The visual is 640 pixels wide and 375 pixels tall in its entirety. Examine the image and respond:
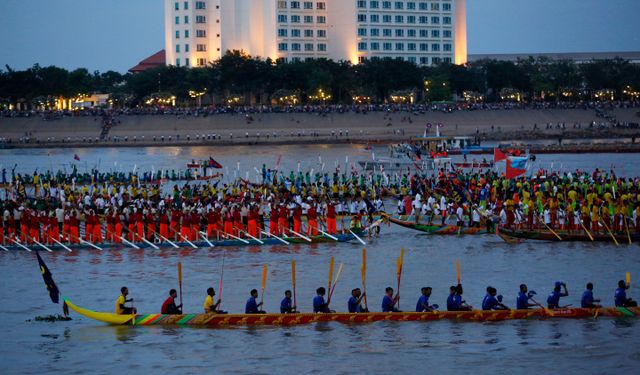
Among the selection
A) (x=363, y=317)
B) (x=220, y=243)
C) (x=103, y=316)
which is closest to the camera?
(x=363, y=317)

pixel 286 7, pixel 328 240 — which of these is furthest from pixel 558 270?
pixel 286 7

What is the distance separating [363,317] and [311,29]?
101 meters

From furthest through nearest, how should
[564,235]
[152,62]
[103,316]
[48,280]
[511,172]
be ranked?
[152,62] → [511,172] → [564,235] → [103,316] → [48,280]

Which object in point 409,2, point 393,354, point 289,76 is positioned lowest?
point 393,354

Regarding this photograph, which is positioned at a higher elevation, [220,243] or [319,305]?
[220,243]

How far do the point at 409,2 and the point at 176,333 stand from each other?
103 m

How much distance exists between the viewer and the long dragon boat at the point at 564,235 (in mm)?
33281

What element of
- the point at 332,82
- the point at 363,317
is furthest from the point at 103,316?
the point at 332,82

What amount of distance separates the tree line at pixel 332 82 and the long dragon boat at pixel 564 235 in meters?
78.8

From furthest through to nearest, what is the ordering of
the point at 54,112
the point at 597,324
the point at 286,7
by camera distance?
the point at 286,7 → the point at 54,112 → the point at 597,324

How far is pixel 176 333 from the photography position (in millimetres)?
23547

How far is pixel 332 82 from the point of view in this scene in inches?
4481

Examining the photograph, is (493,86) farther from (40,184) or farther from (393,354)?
(393,354)

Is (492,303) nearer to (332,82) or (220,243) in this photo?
(220,243)
